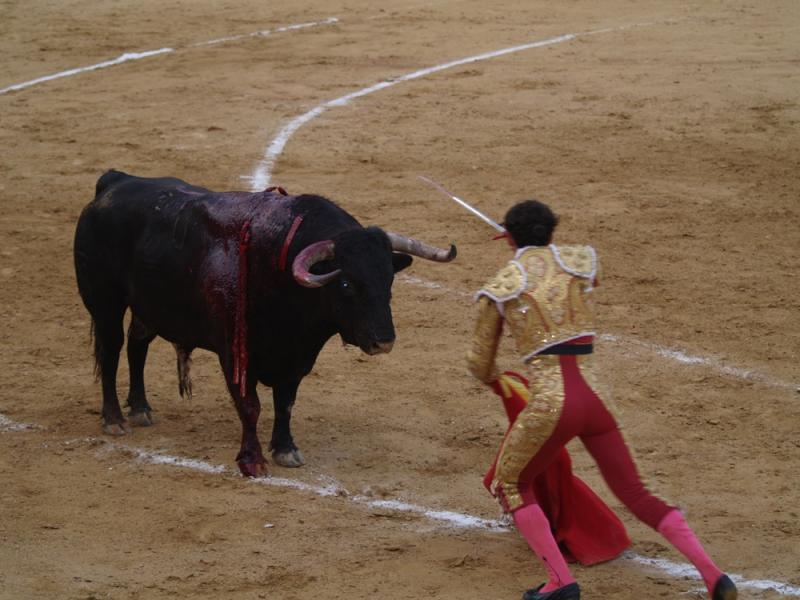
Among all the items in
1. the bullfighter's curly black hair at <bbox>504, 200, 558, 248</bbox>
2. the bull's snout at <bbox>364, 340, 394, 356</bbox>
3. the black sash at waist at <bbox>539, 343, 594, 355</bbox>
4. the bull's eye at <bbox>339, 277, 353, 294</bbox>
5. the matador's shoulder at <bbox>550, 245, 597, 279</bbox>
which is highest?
the bullfighter's curly black hair at <bbox>504, 200, 558, 248</bbox>

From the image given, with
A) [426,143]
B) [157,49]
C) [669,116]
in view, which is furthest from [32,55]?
[669,116]

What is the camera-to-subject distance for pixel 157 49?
16906 mm

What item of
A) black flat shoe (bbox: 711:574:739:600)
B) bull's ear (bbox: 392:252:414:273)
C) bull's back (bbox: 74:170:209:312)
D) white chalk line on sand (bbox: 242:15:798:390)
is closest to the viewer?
black flat shoe (bbox: 711:574:739:600)

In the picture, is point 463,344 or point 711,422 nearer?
point 711,422

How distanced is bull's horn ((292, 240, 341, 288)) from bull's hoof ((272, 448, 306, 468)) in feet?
3.28

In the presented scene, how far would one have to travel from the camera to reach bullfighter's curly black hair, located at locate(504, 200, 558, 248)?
18.0 feet

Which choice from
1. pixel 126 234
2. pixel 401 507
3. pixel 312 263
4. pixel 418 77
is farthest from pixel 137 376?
pixel 418 77

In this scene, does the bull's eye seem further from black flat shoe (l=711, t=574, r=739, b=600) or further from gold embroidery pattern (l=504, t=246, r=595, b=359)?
black flat shoe (l=711, t=574, r=739, b=600)

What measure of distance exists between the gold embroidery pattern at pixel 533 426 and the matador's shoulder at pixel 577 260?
0.35 meters

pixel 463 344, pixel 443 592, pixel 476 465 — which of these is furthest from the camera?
pixel 463 344

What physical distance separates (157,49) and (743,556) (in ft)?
41.0

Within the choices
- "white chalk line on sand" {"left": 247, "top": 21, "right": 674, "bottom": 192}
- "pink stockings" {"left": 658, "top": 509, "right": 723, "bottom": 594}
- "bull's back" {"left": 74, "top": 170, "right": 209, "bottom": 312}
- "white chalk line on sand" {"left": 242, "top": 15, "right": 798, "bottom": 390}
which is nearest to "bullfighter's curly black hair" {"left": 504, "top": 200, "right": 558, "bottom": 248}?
"pink stockings" {"left": 658, "top": 509, "right": 723, "bottom": 594}

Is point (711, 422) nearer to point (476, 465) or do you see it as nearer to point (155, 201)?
point (476, 465)

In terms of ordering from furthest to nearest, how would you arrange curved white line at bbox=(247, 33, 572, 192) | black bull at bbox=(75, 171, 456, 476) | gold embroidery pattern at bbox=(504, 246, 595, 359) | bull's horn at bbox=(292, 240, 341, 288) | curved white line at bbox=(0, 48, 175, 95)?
curved white line at bbox=(0, 48, 175, 95), curved white line at bbox=(247, 33, 572, 192), black bull at bbox=(75, 171, 456, 476), bull's horn at bbox=(292, 240, 341, 288), gold embroidery pattern at bbox=(504, 246, 595, 359)
